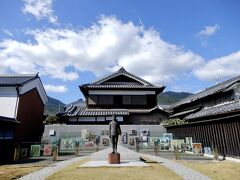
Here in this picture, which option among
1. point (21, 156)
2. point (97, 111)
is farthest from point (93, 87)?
point (21, 156)

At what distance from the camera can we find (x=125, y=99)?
95.6ft

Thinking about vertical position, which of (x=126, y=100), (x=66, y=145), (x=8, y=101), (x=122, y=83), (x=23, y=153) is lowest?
(x=23, y=153)

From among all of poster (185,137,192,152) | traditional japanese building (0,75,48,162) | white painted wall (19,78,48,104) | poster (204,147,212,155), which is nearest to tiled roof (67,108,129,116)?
traditional japanese building (0,75,48,162)

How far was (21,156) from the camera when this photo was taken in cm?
1694

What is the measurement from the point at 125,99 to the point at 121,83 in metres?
2.68

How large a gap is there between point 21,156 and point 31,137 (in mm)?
7984

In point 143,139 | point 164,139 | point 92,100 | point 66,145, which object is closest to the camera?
point 66,145

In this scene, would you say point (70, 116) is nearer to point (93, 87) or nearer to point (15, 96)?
point (93, 87)

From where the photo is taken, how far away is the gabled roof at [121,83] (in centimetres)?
2883

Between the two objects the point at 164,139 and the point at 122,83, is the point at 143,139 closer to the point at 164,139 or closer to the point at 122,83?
the point at 164,139

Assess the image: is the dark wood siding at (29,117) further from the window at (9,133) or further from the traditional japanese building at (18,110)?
the window at (9,133)

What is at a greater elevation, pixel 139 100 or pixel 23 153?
pixel 139 100

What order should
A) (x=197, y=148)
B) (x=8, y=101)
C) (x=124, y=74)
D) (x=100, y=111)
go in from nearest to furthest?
(x=197, y=148)
(x=8, y=101)
(x=100, y=111)
(x=124, y=74)

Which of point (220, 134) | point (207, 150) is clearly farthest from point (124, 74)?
point (220, 134)
